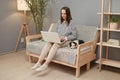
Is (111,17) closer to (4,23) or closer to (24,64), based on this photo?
(24,64)

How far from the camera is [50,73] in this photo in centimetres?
317

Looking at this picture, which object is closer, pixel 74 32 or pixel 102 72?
pixel 102 72

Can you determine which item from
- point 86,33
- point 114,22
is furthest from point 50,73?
point 114,22

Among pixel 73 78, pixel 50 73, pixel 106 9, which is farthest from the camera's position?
pixel 106 9

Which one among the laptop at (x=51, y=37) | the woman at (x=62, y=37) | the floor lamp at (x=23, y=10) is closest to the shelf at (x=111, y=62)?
the woman at (x=62, y=37)

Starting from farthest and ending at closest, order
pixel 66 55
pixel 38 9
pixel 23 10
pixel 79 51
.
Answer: pixel 23 10 < pixel 38 9 < pixel 66 55 < pixel 79 51

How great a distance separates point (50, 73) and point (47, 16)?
1821 millimetres

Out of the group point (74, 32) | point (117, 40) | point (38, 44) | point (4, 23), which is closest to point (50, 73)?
point (38, 44)

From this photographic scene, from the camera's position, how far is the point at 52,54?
313cm

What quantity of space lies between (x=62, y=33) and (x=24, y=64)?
102cm

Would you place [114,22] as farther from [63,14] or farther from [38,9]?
[38,9]

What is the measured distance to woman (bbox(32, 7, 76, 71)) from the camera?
3.12 m

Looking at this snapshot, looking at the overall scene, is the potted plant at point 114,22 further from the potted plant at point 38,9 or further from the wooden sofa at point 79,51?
the potted plant at point 38,9

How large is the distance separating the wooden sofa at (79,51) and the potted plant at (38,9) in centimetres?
81
